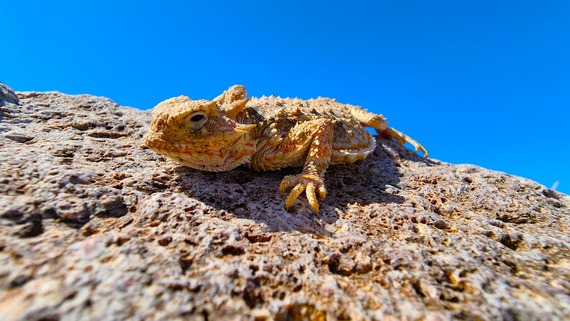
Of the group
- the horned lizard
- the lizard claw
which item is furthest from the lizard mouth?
the lizard claw

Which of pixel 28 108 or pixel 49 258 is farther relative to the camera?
pixel 28 108

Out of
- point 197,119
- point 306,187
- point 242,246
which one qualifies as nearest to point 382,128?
point 306,187

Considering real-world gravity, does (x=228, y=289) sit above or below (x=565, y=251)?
below

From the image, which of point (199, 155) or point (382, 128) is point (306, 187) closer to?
point (199, 155)

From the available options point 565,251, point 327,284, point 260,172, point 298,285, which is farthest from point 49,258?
point 565,251

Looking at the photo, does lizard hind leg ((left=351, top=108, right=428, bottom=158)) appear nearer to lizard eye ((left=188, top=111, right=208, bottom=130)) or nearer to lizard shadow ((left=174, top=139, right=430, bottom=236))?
lizard shadow ((left=174, top=139, right=430, bottom=236))

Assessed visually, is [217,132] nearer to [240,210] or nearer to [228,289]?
[240,210]

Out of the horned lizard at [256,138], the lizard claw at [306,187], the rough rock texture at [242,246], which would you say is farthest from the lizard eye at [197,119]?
the lizard claw at [306,187]

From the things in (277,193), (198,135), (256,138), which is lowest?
(277,193)
